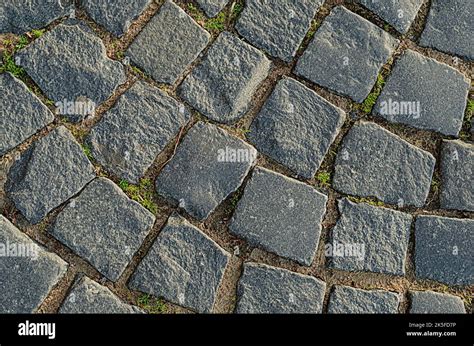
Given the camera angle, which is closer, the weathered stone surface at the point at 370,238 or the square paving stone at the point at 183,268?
the square paving stone at the point at 183,268

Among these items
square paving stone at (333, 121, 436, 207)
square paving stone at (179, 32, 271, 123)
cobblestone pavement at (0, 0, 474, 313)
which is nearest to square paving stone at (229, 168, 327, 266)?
cobblestone pavement at (0, 0, 474, 313)

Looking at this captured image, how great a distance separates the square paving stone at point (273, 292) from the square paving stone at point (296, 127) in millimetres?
536

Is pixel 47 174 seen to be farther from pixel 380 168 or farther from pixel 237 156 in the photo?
pixel 380 168

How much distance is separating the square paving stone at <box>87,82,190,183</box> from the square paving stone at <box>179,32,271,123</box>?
0.12 m

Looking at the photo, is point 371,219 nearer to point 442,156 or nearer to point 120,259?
point 442,156

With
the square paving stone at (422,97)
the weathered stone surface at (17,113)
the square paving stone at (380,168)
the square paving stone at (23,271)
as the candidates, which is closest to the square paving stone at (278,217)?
the square paving stone at (380,168)

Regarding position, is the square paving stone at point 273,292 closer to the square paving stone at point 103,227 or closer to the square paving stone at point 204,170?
the square paving stone at point 204,170

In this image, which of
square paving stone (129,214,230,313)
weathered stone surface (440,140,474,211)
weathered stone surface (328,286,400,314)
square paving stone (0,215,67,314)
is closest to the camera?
square paving stone (0,215,67,314)

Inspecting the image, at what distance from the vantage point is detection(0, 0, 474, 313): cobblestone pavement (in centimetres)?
320

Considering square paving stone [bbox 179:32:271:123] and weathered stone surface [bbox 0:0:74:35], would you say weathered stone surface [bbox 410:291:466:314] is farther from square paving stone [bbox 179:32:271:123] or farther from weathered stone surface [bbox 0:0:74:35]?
weathered stone surface [bbox 0:0:74:35]

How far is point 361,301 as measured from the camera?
334 cm

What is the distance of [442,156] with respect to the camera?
346cm

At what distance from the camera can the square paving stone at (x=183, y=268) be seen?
322cm

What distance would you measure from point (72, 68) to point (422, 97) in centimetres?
184
